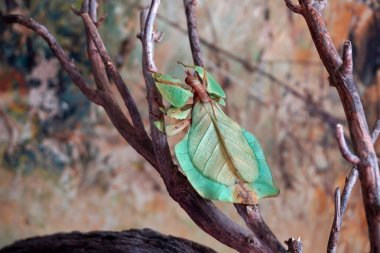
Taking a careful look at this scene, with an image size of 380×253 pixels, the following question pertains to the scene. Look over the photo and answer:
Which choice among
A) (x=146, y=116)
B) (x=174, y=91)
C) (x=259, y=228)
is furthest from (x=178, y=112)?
(x=146, y=116)

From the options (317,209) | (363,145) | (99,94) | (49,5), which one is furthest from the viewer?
(317,209)

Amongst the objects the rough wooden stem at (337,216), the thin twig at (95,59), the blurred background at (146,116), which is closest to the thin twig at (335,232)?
the rough wooden stem at (337,216)

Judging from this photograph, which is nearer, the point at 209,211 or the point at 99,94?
the point at 209,211

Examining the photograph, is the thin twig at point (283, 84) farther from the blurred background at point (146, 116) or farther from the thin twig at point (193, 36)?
the thin twig at point (193, 36)

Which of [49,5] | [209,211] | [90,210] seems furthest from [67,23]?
[209,211]

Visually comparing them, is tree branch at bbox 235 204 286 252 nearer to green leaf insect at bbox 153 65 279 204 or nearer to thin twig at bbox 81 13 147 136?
green leaf insect at bbox 153 65 279 204

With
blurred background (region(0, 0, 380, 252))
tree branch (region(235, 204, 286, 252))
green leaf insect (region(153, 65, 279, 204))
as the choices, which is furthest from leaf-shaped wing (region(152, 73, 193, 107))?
blurred background (region(0, 0, 380, 252))

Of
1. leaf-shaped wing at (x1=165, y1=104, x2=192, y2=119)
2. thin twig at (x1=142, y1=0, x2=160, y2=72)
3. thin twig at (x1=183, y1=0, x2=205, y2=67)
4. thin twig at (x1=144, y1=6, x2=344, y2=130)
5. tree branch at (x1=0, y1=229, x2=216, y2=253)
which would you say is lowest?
tree branch at (x1=0, y1=229, x2=216, y2=253)

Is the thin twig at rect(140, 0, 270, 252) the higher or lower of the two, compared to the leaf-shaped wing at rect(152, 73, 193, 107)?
lower

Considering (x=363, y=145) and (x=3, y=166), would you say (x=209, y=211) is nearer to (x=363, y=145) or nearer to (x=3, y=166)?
(x=363, y=145)
